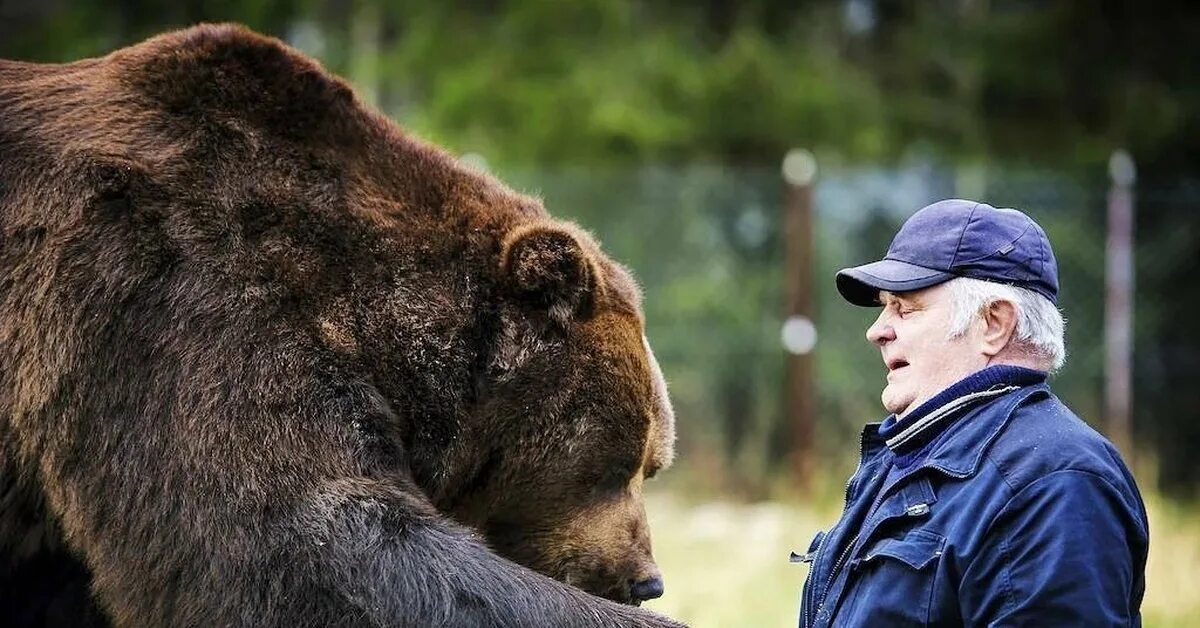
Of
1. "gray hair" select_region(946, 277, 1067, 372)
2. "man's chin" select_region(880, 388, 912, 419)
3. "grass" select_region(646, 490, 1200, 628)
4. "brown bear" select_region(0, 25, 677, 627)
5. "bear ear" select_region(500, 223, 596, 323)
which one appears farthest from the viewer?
"grass" select_region(646, 490, 1200, 628)

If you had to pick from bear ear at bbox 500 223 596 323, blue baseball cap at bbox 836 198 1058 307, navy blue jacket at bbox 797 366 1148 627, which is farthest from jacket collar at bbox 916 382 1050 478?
bear ear at bbox 500 223 596 323

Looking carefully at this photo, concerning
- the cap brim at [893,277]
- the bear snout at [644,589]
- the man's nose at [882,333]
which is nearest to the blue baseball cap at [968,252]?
the cap brim at [893,277]

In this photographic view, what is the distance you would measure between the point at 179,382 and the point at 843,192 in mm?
7911

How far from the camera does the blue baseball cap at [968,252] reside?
3.04 m

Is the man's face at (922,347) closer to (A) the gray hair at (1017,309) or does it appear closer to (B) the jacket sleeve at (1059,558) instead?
(A) the gray hair at (1017,309)

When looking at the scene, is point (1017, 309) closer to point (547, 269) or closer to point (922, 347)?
point (922, 347)

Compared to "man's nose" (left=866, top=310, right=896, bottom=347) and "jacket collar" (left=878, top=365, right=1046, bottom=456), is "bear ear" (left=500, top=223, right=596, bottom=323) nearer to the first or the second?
"man's nose" (left=866, top=310, right=896, bottom=347)

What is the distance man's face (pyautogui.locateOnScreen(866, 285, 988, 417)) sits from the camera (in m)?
3.10

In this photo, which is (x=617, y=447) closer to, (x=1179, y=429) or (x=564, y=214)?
(x=564, y=214)

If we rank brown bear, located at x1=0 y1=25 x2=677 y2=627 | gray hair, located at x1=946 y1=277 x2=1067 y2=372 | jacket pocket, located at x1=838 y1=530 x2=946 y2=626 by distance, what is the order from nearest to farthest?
jacket pocket, located at x1=838 y1=530 x2=946 y2=626 → gray hair, located at x1=946 y1=277 x2=1067 y2=372 → brown bear, located at x1=0 y1=25 x2=677 y2=627

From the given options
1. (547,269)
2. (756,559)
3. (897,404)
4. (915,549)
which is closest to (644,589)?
(547,269)

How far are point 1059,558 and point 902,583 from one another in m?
0.36

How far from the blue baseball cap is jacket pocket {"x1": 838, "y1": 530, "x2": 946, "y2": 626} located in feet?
1.88

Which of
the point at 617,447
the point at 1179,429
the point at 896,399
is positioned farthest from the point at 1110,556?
the point at 1179,429
